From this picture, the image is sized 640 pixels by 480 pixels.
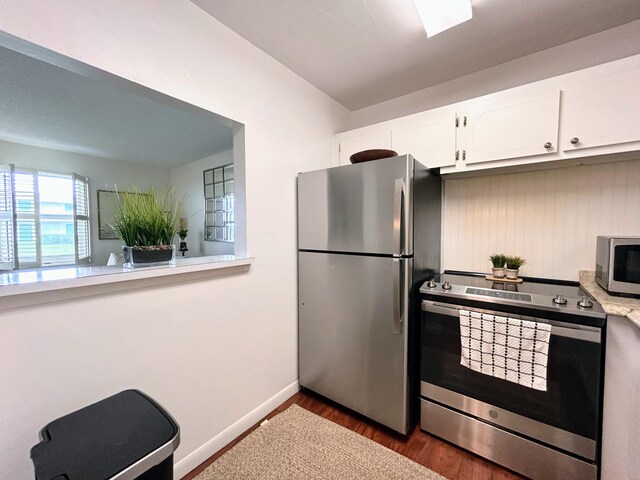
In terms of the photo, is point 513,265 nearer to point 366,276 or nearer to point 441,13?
point 366,276

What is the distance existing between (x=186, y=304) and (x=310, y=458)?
112 centimetres

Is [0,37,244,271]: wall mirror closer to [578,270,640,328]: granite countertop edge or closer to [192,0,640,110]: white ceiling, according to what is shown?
[192,0,640,110]: white ceiling

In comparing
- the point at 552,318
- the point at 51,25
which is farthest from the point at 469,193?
the point at 51,25

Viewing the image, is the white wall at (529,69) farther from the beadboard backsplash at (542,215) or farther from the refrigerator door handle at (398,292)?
the refrigerator door handle at (398,292)

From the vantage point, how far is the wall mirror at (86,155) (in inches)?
78.0

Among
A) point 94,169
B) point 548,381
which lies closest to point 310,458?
point 548,381

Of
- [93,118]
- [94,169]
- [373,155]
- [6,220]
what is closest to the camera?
[373,155]

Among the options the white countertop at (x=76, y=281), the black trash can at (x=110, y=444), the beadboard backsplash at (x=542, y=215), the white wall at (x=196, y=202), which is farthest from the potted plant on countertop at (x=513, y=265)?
the white wall at (x=196, y=202)

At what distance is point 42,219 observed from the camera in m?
3.71

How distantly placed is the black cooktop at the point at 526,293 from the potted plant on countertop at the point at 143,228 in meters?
1.49

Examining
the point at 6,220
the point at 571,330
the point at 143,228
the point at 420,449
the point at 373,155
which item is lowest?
the point at 420,449

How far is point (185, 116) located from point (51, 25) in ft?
6.00

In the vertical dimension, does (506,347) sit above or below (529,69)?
below

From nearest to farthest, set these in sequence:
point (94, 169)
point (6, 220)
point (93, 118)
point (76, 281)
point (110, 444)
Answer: point (110, 444), point (76, 281), point (93, 118), point (6, 220), point (94, 169)
